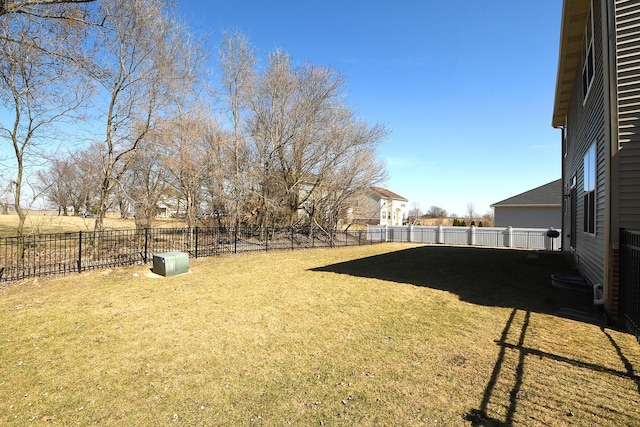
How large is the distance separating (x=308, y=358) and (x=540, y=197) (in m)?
22.9

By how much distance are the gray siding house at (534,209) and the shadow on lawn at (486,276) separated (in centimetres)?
1105

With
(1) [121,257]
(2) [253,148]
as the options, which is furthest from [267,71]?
(1) [121,257]

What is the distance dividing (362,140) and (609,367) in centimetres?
1662

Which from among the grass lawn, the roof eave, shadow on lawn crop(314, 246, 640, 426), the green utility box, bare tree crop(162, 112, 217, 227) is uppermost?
the roof eave

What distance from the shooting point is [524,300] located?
5965 mm

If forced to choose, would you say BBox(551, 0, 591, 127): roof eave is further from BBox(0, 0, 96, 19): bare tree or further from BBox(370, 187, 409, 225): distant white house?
BBox(370, 187, 409, 225): distant white house

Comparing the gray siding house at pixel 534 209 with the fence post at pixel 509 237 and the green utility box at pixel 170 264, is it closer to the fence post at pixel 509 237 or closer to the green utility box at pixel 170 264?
the fence post at pixel 509 237

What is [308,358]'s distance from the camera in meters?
3.57

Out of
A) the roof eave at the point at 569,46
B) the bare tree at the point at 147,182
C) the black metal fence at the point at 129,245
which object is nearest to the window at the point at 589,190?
the roof eave at the point at 569,46

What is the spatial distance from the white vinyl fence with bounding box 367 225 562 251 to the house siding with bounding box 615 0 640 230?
1290 centimetres

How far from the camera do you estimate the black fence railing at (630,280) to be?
391 centimetres

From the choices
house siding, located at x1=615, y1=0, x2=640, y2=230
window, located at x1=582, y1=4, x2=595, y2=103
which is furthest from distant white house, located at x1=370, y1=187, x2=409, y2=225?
house siding, located at x1=615, y1=0, x2=640, y2=230

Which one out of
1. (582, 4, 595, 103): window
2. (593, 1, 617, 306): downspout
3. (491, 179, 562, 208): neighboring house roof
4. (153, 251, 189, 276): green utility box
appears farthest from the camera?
(491, 179, 562, 208): neighboring house roof

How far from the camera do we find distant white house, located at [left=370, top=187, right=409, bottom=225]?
3769 centimetres
